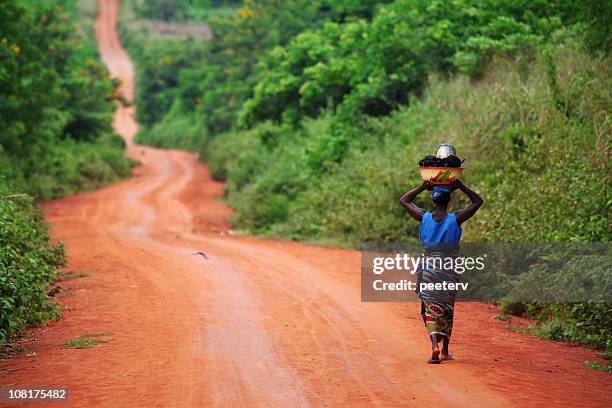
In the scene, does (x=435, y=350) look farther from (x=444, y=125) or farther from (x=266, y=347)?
(x=444, y=125)

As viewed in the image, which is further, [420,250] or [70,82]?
[70,82]

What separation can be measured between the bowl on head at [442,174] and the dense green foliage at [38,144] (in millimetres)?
4911

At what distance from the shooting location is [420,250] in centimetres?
1492

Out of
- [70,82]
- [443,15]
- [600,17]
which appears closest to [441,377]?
[600,17]

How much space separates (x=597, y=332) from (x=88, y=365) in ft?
19.7

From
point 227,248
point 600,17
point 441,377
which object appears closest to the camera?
point 441,377

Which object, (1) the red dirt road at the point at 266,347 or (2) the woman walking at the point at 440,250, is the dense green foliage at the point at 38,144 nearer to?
(1) the red dirt road at the point at 266,347

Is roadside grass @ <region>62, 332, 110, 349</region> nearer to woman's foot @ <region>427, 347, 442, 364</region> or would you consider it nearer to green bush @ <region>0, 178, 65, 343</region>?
green bush @ <region>0, 178, 65, 343</region>

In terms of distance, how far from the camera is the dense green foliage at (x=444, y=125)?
37.2 ft

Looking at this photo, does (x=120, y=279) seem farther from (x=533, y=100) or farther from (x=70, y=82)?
(x=70, y=82)

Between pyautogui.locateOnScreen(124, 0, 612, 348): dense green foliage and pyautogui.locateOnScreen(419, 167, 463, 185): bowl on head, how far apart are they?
296 cm

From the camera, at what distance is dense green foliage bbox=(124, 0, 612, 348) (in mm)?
11352

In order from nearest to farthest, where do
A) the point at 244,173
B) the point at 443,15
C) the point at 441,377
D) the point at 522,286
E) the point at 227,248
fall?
the point at 441,377, the point at 522,286, the point at 227,248, the point at 443,15, the point at 244,173
